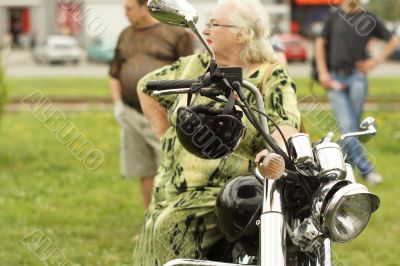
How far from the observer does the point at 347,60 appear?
8.63m

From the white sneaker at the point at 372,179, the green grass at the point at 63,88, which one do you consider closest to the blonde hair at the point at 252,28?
the white sneaker at the point at 372,179

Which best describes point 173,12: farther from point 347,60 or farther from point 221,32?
point 347,60

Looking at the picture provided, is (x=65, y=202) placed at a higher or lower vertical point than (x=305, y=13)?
lower

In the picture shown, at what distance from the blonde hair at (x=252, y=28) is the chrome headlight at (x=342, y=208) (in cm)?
116

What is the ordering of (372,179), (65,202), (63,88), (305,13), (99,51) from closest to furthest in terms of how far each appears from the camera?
(65,202)
(372,179)
(63,88)
(99,51)
(305,13)

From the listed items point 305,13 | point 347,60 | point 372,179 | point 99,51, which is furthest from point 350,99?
point 305,13

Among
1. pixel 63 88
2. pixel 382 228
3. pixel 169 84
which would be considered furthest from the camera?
pixel 63 88

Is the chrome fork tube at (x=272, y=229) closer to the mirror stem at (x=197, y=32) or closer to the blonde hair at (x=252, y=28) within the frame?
the mirror stem at (x=197, y=32)

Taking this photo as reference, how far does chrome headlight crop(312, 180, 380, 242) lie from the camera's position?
258 centimetres

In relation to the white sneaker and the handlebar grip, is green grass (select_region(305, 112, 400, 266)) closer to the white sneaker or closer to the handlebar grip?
the white sneaker

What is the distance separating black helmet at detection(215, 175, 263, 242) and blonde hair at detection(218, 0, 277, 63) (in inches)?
32.5

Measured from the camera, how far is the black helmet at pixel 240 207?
115 inches

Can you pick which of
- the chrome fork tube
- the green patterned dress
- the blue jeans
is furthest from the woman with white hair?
the blue jeans

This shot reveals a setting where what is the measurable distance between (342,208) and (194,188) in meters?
0.97
